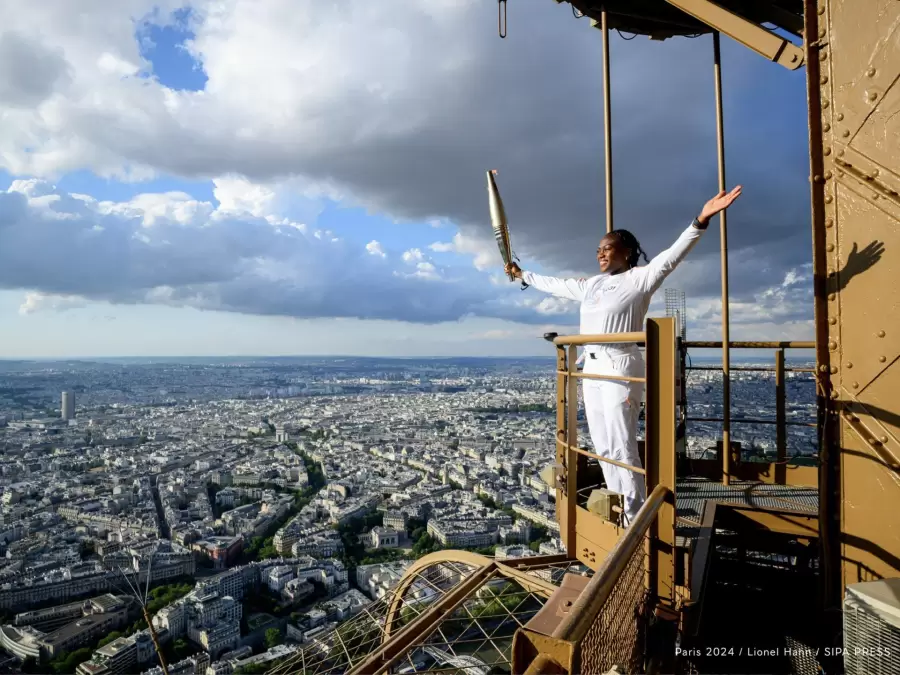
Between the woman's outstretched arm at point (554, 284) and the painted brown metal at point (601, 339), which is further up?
the woman's outstretched arm at point (554, 284)

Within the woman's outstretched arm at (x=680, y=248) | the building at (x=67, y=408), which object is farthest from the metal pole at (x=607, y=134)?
Result: the building at (x=67, y=408)

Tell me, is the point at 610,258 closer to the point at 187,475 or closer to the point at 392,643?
the point at 392,643

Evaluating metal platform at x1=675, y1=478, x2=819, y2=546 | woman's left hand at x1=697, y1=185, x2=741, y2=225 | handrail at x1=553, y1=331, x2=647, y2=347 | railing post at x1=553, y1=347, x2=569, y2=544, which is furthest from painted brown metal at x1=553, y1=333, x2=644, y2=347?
metal platform at x1=675, y1=478, x2=819, y2=546

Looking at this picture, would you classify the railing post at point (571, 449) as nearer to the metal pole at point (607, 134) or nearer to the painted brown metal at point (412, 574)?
the metal pole at point (607, 134)

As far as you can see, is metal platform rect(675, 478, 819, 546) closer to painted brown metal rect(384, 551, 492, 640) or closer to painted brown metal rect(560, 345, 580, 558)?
painted brown metal rect(560, 345, 580, 558)

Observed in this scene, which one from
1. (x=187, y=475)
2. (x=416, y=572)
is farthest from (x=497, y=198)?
(x=187, y=475)

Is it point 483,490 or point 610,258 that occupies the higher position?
point 610,258
